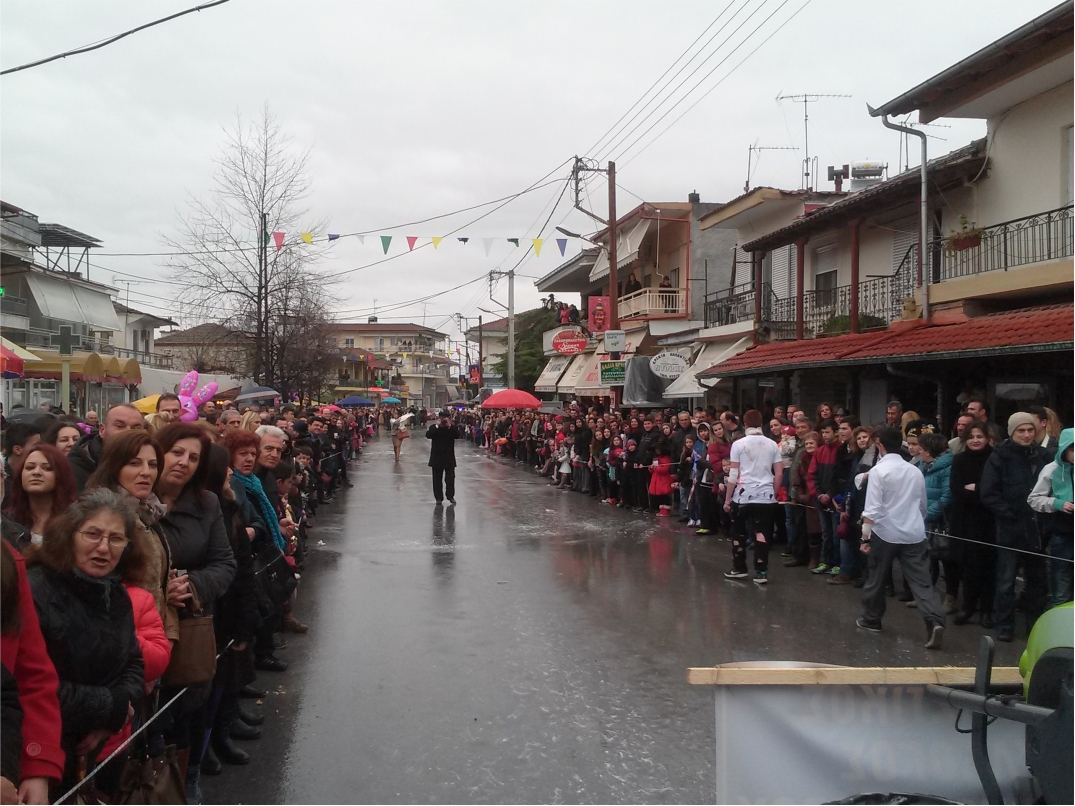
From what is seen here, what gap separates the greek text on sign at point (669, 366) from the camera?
22.4m

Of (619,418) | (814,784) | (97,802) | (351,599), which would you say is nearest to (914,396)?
(619,418)

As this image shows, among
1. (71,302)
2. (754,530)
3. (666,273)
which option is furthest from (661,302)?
(71,302)

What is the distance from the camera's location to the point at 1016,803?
133 inches

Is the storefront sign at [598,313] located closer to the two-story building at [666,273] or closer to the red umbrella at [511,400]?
the two-story building at [666,273]

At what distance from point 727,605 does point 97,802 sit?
6.51 m

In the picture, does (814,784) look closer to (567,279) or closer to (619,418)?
(619,418)

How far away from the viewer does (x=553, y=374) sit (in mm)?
40812

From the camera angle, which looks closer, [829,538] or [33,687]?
[33,687]

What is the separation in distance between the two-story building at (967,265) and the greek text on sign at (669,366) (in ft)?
9.09

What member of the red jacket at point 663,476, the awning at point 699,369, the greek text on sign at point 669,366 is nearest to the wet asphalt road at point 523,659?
the red jacket at point 663,476

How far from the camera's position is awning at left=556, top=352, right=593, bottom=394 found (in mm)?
35500

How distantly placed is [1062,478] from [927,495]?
187 cm

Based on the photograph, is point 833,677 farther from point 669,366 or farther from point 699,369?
point 699,369

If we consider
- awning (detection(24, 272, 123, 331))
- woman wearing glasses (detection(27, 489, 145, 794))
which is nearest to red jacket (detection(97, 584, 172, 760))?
woman wearing glasses (detection(27, 489, 145, 794))
